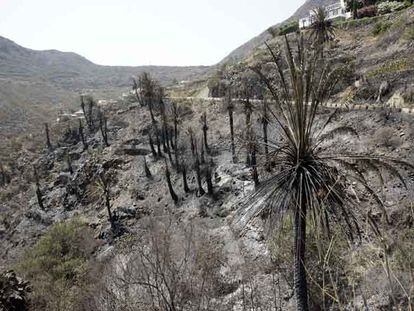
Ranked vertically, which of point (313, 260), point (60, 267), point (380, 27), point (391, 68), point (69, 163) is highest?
point (380, 27)

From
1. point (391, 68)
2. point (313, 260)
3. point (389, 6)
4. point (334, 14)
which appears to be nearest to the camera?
point (313, 260)

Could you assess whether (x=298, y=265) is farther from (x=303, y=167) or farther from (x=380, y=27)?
(x=380, y=27)

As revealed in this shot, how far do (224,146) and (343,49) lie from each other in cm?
2845

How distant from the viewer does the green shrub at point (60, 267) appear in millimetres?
26438

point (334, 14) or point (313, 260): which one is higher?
point (334, 14)

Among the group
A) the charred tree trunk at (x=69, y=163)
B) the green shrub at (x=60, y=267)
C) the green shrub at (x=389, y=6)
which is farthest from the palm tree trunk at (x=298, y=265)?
the green shrub at (x=389, y=6)

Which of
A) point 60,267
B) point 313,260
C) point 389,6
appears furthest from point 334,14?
point 313,260

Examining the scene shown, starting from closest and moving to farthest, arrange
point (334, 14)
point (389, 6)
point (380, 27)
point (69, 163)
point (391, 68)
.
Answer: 1. point (391, 68)
2. point (380, 27)
3. point (389, 6)
4. point (69, 163)
5. point (334, 14)

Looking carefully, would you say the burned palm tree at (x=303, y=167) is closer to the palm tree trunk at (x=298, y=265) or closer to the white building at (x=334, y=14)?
the palm tree trunk at (x=298, y=265)

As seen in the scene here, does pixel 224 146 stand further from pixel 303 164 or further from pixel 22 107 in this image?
pixel 22 107

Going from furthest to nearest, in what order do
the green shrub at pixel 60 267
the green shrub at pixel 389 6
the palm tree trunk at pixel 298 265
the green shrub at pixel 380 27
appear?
the green shrub at pixel 389 6
the green shrub at pixel 380 27
the green shrub at pixel 60 267
the palm tree trunk at pixel 298 265

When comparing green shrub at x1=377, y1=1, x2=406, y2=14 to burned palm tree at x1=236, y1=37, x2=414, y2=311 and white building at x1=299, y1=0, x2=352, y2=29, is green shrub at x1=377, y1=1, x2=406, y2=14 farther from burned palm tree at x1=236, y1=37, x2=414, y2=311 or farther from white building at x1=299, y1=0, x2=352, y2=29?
burned palm tree at x1=236, y1=37, x2=414, y2=311

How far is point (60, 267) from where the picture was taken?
116ft

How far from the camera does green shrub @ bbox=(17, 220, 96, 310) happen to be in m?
26.4
